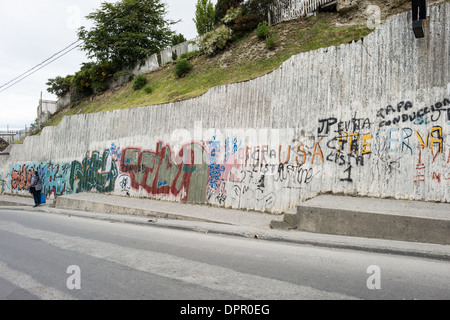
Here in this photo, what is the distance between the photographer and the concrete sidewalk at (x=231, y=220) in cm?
574

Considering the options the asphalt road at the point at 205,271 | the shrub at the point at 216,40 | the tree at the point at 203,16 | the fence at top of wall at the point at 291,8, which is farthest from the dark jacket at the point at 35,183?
the tree at the point at 203,16

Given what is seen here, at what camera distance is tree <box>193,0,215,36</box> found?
2844 cm

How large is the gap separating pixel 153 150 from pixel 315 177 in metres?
6.91

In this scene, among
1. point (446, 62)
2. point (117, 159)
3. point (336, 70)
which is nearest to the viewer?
point (446, 62)

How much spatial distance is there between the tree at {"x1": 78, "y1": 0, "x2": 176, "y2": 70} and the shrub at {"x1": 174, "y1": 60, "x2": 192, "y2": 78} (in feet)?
28.9

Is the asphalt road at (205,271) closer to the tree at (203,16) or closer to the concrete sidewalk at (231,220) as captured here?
the concrete sidewalk at (231,220)

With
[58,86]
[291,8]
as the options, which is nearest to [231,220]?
[291,8]

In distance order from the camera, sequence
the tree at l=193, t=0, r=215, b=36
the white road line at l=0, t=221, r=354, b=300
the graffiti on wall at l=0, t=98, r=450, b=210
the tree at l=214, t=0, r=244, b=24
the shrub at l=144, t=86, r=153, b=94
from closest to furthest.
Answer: the white road line at l=0, t=221, r=354, b=300
the graffiti on wall at l=0, t=98, r=450, b=210
the tree at l=214, t=0, r=244, b=24
the shrub at l=144, t=86, r=153, b=94
the tree at l=193, t=0, r=215, b=36

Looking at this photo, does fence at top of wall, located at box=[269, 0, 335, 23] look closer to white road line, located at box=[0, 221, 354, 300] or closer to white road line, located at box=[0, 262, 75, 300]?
white road line, located at box=[0, 221, 354, 300]

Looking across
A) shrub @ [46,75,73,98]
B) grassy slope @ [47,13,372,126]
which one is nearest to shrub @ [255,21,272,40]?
grassy slope @ [47,13,372,126]

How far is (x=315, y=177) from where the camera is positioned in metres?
8.91
